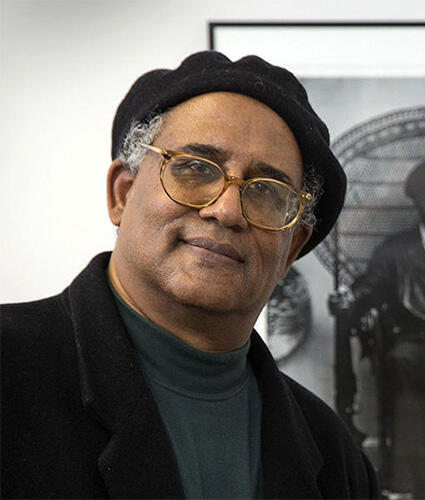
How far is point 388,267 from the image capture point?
1682 mm

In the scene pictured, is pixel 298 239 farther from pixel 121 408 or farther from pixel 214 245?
pixel 121 408

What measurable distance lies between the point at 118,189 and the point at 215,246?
Answer: 0.27 metres

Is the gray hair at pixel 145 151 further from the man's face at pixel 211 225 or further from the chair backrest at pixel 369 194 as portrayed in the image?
the chair backrest at pixel 369 194

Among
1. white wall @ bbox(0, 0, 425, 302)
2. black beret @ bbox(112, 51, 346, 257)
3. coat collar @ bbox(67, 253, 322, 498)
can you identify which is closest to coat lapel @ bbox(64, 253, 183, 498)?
coat collar @ bbox(67, 253, 322, 498)

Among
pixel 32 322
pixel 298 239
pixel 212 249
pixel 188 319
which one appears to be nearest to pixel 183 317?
pixel 188 319

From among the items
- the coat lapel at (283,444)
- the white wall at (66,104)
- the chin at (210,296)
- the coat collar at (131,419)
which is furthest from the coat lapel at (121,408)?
the white wall at (66,104)

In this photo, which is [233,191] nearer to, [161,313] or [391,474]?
[161,313]

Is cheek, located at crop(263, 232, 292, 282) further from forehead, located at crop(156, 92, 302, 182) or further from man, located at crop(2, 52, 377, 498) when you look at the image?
forehead, located at crop(156, 92, 302, 182)

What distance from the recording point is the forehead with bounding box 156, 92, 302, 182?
3.43 ft

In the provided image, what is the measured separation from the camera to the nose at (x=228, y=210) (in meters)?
1.00

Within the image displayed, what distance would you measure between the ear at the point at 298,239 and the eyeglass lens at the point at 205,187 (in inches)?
7.4

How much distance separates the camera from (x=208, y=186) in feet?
3.39

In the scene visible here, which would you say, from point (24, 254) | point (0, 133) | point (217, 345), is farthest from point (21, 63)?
point (217, 345)

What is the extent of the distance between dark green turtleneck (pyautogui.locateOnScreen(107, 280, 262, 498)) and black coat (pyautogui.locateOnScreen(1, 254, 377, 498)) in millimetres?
42
